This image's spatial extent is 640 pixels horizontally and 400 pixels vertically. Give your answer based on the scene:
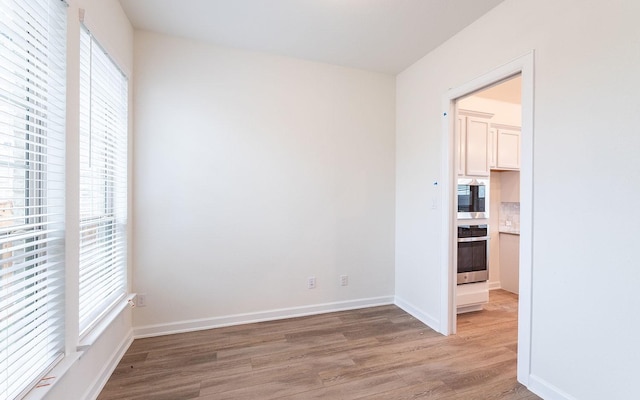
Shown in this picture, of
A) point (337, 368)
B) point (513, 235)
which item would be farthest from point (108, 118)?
point (513, 235)

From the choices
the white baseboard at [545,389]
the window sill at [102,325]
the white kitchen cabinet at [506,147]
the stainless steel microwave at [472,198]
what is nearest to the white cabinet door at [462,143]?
the stainless steel microwave at [472,198]

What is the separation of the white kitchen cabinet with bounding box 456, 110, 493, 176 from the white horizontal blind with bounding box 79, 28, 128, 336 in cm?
344

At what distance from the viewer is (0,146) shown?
1.13 metres

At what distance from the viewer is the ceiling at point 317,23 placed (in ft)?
7.18

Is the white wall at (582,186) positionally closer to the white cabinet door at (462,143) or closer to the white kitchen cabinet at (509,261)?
the white cabinet door at (462,143)

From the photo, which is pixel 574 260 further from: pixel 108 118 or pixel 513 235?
pixel 108 118

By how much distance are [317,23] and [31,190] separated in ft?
7.71

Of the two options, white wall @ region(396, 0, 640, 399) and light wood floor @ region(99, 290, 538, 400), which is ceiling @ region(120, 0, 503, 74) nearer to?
white wall @ region(396, 0, 640, 399)

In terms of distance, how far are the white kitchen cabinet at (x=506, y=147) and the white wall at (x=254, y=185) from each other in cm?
154

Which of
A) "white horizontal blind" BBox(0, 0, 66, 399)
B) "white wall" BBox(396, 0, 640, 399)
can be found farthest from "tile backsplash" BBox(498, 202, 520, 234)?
"white horizontal blind" BBox(0, 0, 66, 399)

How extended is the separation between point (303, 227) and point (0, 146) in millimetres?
2357

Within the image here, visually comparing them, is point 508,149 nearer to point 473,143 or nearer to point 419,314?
point 473,143

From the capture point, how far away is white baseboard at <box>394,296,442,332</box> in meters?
2.81

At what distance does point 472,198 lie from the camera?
3.26 metres
